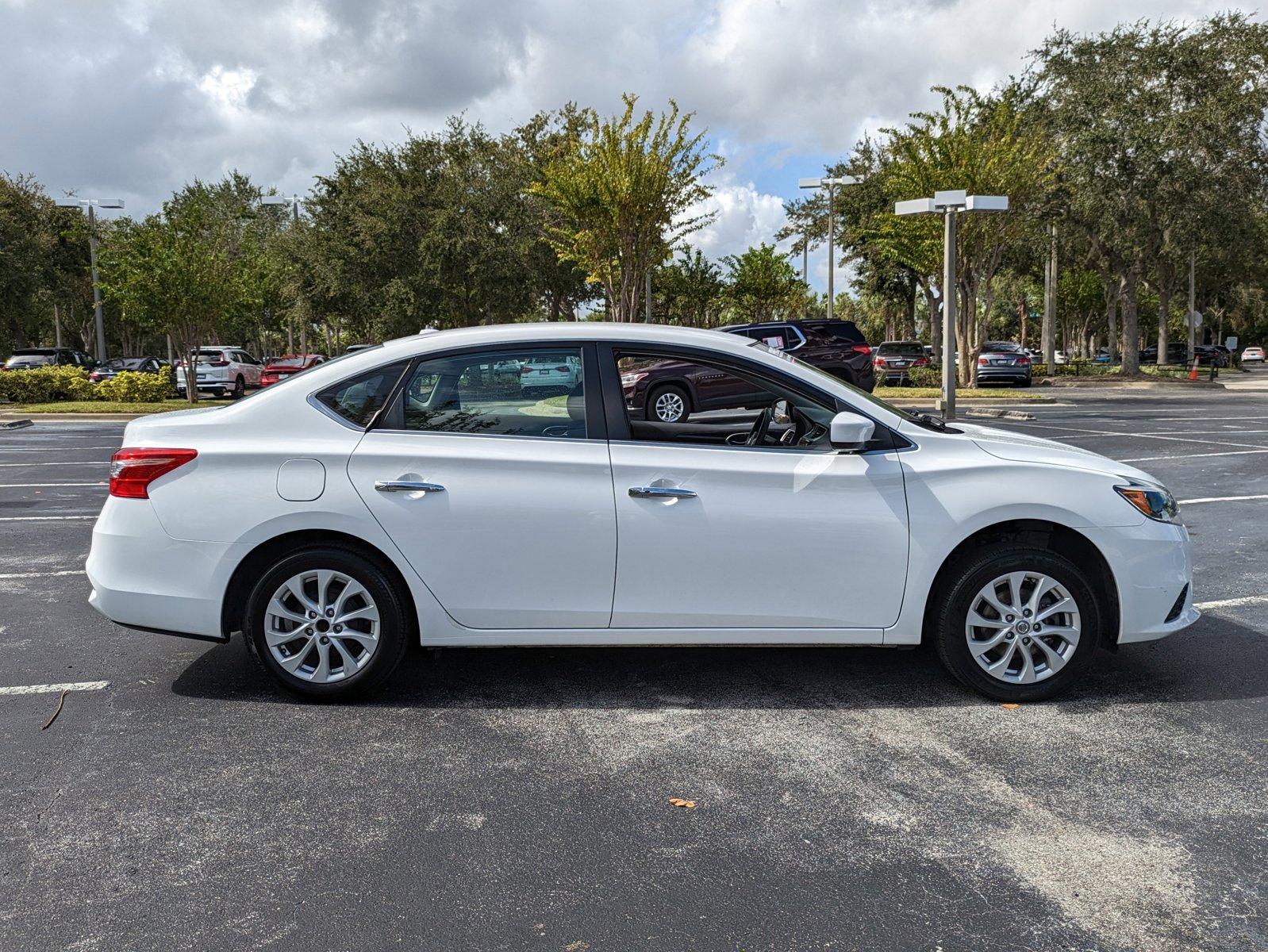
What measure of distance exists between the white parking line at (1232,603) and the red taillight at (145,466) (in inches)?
217

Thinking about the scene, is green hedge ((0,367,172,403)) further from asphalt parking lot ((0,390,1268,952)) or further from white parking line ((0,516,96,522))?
asphalt parking lot ((0,390,1268,952))

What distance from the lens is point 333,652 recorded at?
4.55 metres

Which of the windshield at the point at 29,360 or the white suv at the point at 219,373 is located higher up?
the windshield at the point at 29,360

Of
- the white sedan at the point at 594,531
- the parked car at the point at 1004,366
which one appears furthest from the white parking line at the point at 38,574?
the parked car at the point at 1004,366

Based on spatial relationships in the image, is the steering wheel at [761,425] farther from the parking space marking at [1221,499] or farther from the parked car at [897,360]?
the parked car at [897,360]

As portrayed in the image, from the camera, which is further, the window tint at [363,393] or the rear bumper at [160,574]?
the window tint at [363,393]

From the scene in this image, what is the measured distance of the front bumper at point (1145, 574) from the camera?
14.7 ft

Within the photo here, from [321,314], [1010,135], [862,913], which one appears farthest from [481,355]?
[321,314]

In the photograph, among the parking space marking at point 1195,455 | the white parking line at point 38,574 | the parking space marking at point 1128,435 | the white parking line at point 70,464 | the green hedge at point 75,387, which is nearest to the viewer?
the white parking line at point 38,574

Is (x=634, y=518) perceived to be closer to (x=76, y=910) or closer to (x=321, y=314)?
(x=76, y=910)

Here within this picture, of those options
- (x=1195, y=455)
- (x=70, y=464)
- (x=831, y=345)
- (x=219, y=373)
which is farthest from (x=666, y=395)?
(x=219, y=373)

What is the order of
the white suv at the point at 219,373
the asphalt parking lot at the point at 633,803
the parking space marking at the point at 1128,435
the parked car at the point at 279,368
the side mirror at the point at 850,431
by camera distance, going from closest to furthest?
the asphalt parking lot at the point at 633,803
the side mirror at the point at 850,431
the parking space marking at the point at 1128,435
the white suv at the point at 219,373
the parked car at the point at 279,368

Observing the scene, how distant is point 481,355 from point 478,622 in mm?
1177

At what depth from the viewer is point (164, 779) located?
3820 millimetres
